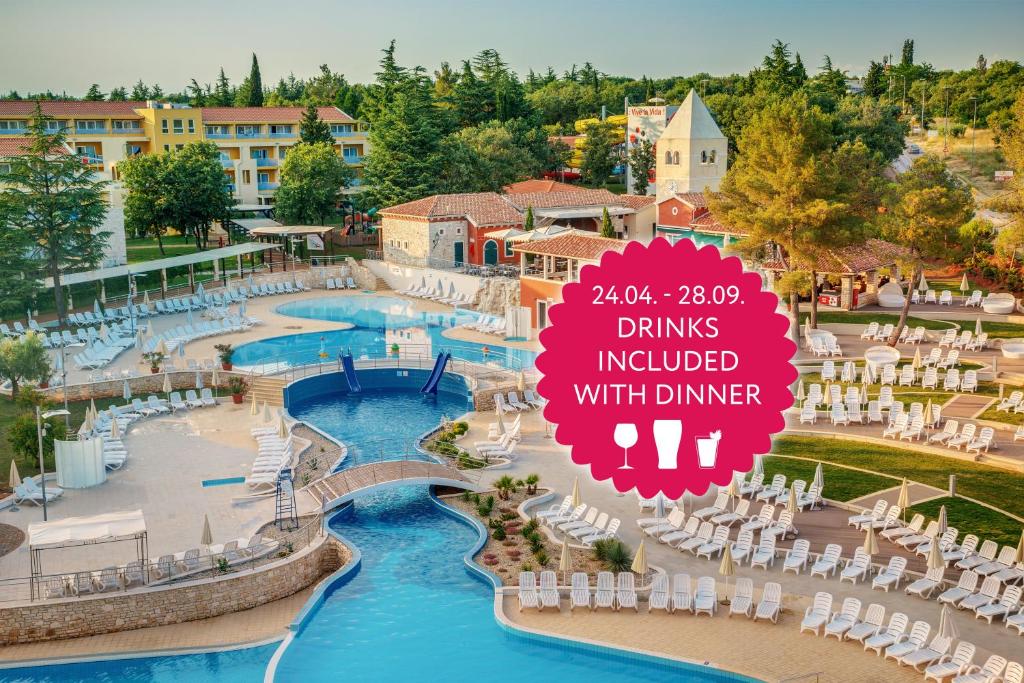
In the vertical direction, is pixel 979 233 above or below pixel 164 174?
below

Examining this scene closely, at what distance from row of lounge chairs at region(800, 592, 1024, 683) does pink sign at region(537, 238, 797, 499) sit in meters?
7.68

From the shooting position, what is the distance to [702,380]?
8.38 m

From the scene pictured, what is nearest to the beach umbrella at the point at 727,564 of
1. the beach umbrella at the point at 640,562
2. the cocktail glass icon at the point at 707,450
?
the beach umbrella at the point at 640,562

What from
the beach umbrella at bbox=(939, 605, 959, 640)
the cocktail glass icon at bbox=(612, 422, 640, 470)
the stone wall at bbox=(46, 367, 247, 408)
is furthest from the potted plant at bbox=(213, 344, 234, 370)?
the cocktail glass icon at bbox=(612, 422, 640, 470)

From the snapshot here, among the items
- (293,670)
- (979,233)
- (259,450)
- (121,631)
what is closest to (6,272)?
(259,450)

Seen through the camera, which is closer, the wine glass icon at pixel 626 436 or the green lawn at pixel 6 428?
the wine glass icon at pixel 626 436

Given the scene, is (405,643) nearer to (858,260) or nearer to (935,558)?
(935,558)

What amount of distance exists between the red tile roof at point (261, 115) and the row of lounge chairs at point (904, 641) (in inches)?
2469

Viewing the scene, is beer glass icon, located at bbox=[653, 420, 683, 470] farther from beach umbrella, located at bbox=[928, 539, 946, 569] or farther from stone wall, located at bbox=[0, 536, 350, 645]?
stone wall, located at bbox=[0, 536, 350, 645]

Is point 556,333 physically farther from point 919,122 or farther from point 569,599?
point 919,122

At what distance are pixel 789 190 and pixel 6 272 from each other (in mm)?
26733

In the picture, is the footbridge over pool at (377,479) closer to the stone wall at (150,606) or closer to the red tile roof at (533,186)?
the stone wall at (150,606)

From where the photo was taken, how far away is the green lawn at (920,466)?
68.3ft

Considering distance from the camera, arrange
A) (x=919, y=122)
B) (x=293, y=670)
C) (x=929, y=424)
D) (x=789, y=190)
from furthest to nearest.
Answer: (x=919, y=122) → (x=789, y=190) → (x=929, y=424) → (x=293, y=670)
